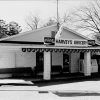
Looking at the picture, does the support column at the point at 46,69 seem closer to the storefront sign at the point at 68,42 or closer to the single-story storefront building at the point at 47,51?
the single-story storefront building at the point at 47,51

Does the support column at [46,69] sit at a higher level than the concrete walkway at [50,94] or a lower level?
higher

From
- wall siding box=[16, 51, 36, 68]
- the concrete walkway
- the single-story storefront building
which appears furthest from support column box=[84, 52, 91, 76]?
the concrete walkway

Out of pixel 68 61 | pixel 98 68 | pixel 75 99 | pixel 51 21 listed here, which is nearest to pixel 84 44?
pixel 68 61

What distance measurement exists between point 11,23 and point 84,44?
48158 millimetres

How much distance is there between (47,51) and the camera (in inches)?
628

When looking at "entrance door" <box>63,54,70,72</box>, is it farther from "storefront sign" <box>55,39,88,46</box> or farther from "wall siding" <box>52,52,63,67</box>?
"storefront sign" <box>55,39,88,46</box>

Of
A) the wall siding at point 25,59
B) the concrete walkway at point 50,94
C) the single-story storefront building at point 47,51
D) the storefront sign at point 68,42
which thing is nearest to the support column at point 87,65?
the single-story storefront building at point 47,51

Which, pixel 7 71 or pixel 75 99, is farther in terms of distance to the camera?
pixel 7 71

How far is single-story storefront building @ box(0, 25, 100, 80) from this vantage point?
1617cm

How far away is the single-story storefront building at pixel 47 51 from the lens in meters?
16.2

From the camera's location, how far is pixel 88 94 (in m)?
11.4

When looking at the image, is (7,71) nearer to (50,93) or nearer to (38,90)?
(38,90)

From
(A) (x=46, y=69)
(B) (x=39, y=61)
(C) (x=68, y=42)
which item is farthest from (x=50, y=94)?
(B) (x=39, y=61)

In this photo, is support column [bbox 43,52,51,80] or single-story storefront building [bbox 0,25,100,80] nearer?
support column [bbox 43,52,51,80]
